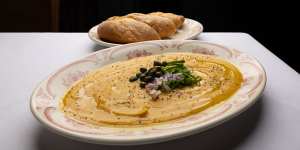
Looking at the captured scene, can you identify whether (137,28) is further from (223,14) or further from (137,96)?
(223,14)

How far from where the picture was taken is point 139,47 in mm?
1035

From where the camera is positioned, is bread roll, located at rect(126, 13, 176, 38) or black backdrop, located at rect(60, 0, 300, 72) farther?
black backdrop, located at rect(60, 0, 300, 72)

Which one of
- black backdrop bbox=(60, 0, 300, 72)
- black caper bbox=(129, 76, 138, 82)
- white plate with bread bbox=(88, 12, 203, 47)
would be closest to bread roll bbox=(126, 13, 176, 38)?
white plate with bread bbox=(88, 12, 203, 47)

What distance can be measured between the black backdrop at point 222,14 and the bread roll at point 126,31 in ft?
4.96

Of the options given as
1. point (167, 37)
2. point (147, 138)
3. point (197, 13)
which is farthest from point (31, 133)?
point (197, 13)

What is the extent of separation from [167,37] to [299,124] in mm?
673

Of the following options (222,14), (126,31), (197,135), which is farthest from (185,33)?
(222,14)

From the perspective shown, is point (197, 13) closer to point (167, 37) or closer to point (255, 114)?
point (167, 37)

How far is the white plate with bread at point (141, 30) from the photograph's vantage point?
3.89 ft

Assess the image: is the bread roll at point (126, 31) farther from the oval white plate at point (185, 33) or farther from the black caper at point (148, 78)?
the black caper at point (148, 78)

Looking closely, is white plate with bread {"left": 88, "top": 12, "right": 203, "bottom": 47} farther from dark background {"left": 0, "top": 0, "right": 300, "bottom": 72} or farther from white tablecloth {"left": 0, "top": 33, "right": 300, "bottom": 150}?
dark background {"left": 0, "top": 0, "right": 300, "bottom": 72}

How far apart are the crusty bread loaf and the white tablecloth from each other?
0.21 feet

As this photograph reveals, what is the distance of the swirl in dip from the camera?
2.19 feet

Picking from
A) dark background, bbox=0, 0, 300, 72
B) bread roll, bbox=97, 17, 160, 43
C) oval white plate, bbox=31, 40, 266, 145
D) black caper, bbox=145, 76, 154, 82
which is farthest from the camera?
dark background, bbox=0, 0, 300, 72
